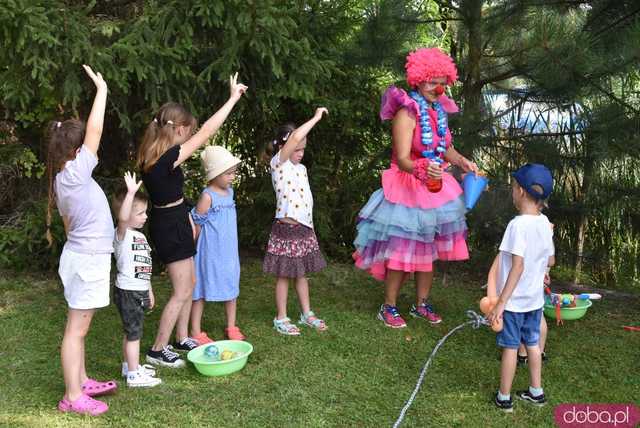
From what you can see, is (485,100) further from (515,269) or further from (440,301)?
(515,269)

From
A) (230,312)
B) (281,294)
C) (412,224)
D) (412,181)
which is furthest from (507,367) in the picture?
(230,312)

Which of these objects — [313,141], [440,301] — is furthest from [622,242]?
[313,141]

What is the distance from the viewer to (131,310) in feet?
10.8

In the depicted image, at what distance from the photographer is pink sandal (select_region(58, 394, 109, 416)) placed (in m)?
3.04

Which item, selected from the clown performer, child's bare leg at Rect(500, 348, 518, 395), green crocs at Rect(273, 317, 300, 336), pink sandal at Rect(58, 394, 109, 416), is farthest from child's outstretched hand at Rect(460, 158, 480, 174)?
pink sandal at Rect(58, 394, 109, 416)

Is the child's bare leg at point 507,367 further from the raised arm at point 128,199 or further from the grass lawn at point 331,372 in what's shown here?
the raised arm at point 128,199

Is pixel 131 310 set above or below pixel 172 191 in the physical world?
below

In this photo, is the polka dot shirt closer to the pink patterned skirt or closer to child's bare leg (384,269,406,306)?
the pink patterned skirt

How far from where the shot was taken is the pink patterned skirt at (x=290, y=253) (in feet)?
13.5

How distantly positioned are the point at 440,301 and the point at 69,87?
2.99 meters

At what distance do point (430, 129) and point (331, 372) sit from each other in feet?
5.33

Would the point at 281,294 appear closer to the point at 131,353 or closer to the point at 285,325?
the point at 285,325

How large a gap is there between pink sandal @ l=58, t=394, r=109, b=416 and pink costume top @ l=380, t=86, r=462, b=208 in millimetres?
2121

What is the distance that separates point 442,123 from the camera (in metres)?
4.18
